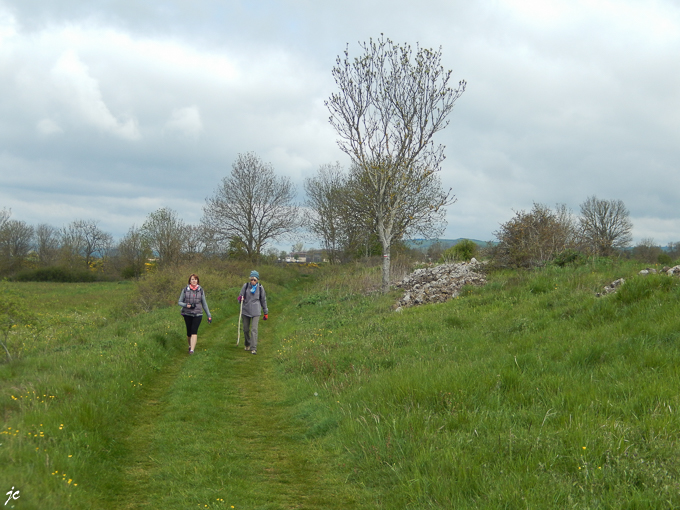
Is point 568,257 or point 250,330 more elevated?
point 568,257

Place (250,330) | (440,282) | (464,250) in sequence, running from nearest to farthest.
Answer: (250,330) → (440,282) → (464,250)

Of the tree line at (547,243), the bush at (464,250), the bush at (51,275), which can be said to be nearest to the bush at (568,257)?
the tree line at (547,243)

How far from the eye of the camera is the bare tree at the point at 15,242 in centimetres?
5978

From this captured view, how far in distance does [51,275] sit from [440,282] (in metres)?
55.9

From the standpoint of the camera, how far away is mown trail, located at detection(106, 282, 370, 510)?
497 centimetres

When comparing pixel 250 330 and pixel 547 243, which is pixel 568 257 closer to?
pixel 547 243

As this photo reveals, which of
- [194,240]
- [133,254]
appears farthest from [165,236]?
[133,254]

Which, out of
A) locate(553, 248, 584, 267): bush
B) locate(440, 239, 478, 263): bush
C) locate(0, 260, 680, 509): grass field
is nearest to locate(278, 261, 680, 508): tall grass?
locate(0, 260, 680, 509): grass field

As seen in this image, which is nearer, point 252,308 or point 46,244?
point 252,308

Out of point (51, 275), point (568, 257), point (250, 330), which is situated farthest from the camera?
point (51, 275)

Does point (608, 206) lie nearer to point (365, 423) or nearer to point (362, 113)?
point (362, 113)

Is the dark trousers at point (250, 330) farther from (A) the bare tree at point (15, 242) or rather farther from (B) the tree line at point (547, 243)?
(A) the bare tree at point (15, 242)

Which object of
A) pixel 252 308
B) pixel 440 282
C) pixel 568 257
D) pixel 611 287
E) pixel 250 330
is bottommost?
pixel 250 330

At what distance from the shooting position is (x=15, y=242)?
69.1 meters
